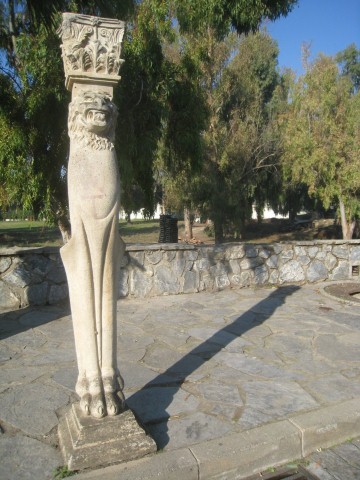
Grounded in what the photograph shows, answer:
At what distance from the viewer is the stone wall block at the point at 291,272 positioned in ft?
25.8

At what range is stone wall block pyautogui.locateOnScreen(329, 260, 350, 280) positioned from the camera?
27.1ft

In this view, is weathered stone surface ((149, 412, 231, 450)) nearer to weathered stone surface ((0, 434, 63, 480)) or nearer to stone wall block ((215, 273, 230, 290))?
weathered stone surface ((0, 434, 63, 480))

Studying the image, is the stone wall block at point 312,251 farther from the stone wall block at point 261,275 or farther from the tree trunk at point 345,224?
the tree trunk at point 345,224

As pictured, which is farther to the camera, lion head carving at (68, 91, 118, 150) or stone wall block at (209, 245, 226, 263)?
stone wall block at (209, 245, 226, 263)

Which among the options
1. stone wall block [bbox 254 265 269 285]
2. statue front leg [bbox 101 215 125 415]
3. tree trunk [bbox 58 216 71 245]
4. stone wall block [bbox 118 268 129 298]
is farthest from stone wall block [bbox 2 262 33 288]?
stone wall block [bbox 254 265 269 285]

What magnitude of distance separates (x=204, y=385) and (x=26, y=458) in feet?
5.11

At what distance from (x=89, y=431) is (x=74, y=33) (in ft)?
7.83

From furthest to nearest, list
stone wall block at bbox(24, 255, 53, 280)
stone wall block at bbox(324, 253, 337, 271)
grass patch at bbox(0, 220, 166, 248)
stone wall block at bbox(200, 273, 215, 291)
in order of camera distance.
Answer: grass patch at bbox(0, 220, 166, 248) → stone wall block at bbox(324, 253, 337, 271) → stone wall block at bbox(200, 273, 215, 291) → stone wall block at bbox(24, 255, 53, 280)

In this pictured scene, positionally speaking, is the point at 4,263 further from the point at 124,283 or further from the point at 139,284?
the point at 139,284

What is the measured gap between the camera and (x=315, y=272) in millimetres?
8062

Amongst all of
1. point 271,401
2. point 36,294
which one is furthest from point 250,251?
point 271,401

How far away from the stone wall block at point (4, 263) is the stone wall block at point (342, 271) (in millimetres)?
6365

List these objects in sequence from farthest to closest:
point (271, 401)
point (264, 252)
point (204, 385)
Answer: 1. point (264, 252)
2. point (204, 385)
3. point (271, 401)

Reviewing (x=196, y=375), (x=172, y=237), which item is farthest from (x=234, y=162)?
(x=196, y=375)
